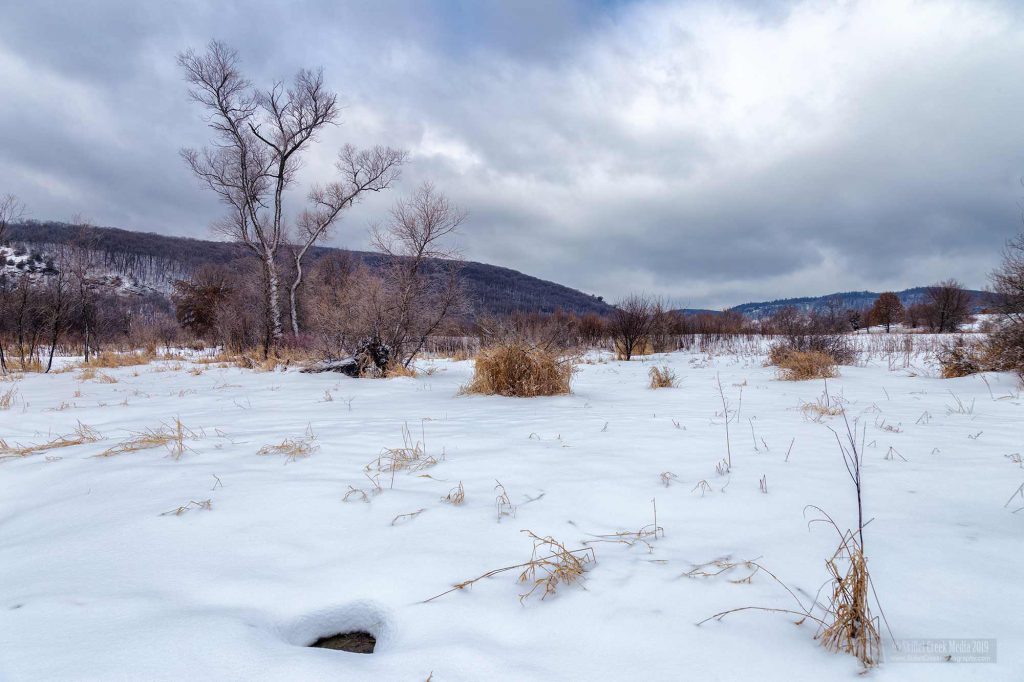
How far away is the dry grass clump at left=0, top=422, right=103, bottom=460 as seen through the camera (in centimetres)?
286

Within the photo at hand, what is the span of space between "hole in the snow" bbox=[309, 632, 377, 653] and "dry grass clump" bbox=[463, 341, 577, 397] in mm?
4519

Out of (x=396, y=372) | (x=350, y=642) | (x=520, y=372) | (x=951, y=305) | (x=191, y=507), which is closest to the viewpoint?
(x=350, y=642)

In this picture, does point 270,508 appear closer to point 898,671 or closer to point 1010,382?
point 898,671

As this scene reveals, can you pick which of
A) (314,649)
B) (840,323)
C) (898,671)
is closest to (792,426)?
(898,671)

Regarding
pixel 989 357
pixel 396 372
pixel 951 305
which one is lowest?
pixel 396 372

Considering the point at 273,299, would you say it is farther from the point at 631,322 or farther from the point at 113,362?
the point at 631,322

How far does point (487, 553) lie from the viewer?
5.10 feet

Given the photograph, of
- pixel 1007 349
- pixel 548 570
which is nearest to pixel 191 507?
pixel 548 570

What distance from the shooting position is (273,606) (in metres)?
1.25

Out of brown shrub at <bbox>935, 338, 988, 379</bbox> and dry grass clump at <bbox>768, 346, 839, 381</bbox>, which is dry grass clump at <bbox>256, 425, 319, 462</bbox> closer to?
dry grass clump at <bbox>768, 346, 839, 381</bbox>

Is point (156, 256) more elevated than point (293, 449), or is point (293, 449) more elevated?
point (156, 256)

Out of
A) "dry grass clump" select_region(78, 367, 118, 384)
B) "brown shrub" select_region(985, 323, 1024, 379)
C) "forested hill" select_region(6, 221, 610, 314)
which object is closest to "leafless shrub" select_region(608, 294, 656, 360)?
"brown shrub" select_region(985, 323, 1024, 379)

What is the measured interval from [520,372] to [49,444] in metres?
4.44

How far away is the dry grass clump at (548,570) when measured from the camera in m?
1.34
